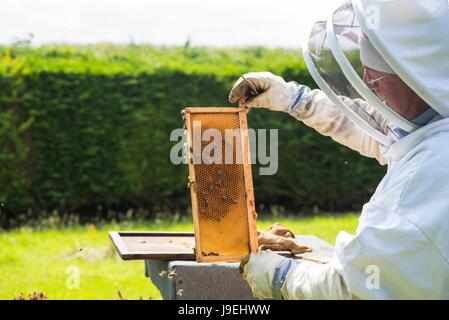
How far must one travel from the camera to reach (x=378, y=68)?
2783mm

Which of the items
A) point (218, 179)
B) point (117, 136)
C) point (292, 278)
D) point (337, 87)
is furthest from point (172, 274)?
point (117, 136)

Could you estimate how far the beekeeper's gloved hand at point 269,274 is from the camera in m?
3.00

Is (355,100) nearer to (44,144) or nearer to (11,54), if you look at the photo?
(44,144)

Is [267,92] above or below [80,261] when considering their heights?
above

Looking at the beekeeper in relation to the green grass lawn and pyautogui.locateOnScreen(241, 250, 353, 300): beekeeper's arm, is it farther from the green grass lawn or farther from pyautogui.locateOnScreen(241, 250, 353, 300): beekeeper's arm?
the green grass lawn

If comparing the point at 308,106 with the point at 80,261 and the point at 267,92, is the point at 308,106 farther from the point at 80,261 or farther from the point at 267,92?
the point at 80,261

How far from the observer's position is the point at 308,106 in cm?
383

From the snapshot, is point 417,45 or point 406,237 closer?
point 406,237

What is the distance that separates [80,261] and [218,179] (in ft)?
15.0

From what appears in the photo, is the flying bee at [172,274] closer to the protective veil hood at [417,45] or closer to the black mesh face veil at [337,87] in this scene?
the black mesh face veil at [337,87]

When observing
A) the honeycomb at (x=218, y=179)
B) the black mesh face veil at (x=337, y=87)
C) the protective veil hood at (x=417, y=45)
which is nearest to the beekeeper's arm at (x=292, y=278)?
the honeycomb at (x=218, y=179)

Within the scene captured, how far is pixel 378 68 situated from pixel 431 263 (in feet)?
2.32

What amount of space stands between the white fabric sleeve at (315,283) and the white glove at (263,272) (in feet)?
0.23
